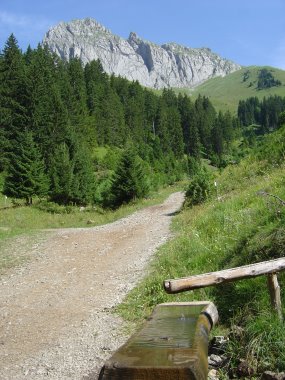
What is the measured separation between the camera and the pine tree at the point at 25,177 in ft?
110

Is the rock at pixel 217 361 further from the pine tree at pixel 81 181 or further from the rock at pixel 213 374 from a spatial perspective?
the pine tree at pixel 81 181

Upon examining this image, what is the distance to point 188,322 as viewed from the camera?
4.52 meters

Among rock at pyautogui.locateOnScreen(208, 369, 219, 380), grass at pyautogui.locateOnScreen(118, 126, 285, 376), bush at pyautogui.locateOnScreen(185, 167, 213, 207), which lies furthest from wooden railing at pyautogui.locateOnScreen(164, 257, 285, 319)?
bush at pyautogui.locateOnScreen(185, 167, 213, 207)

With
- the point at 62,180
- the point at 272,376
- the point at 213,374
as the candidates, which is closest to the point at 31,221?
the point at 62,180

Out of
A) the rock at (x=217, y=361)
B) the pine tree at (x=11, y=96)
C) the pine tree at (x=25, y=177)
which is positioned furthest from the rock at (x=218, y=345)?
the pine tree at (x=11, y=96)

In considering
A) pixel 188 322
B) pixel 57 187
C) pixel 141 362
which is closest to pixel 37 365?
pixel 188 322

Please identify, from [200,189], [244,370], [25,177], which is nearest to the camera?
[244,370]

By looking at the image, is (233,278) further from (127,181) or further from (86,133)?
(86,133)

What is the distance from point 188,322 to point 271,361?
1013 mm

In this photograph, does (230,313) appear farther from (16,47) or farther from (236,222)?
(16,47)

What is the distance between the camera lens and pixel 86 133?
66.6m

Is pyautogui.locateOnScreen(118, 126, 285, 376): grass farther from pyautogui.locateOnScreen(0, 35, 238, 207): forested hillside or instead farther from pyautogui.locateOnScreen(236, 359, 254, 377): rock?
pyautogui.locateOnScreen(0, 35, 238, 207): forested hillside

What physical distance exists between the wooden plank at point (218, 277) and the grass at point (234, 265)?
57 cm

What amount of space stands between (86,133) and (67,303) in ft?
196
